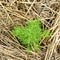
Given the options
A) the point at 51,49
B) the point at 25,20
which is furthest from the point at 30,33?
the point at 51,49

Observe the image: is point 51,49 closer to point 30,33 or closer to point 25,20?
point 30,33

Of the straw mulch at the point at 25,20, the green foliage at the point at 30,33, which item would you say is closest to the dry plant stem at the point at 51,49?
the straw mulch at the point at 25,20

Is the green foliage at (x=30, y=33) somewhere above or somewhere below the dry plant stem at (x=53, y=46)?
above

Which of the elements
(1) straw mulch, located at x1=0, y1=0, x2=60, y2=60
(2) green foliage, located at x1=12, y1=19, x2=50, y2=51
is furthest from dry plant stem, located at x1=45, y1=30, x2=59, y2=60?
(2) green foliage, located at x1=12, y1=19, x2=50, y2=51

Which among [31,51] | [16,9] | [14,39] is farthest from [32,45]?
[16,9]

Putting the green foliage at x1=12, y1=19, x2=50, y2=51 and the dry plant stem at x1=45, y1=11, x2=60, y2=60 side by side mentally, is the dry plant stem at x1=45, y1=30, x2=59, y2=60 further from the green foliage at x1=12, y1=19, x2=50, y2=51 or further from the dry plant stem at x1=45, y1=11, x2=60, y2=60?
the green foliage at x1=12, y1=19, x2=50, y2=51

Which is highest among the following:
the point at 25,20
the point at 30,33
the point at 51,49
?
the point at 25,20

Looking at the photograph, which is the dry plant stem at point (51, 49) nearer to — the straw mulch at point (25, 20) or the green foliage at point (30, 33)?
the straw mulch at point (25, 20)
